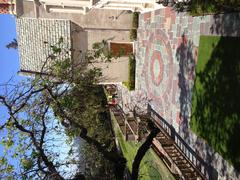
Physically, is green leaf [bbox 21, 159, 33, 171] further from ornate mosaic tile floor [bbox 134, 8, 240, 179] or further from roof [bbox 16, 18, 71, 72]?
roof [bbox 16, 18, 71, 72]

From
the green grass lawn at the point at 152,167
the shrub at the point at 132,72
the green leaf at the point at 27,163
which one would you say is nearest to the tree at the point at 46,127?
the green leaf at the point at 27,163

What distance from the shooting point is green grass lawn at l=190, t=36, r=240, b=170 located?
31.2ft

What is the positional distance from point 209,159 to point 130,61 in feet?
37.0

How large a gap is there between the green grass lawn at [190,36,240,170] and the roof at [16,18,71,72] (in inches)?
443

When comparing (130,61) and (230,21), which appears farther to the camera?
(130,61)

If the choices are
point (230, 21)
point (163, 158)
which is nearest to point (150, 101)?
point (163, 158)

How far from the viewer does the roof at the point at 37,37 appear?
69.4ft

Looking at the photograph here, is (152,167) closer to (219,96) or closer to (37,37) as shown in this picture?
(219,96)

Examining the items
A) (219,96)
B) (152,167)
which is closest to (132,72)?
(152,167)

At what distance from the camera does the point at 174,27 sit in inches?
584

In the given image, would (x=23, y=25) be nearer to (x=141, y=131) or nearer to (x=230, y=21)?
(x=141, y=131)

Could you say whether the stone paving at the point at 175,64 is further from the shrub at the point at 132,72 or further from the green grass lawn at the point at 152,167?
the green grass lawn at the point at 152,167

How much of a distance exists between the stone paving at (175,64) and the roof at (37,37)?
520cm

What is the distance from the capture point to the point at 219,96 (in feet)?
34.3
